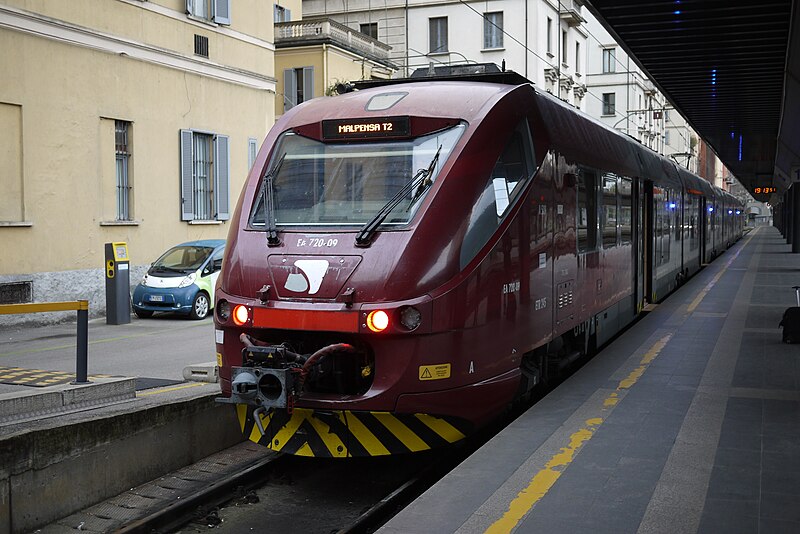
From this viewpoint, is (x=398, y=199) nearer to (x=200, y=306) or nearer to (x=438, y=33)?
(x=200, y=306)

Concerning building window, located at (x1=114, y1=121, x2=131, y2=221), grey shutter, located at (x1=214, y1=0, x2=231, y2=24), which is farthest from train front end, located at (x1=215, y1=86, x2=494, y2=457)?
grey shutter, located at (x1=214, y1=0, x2=231, y2=24)

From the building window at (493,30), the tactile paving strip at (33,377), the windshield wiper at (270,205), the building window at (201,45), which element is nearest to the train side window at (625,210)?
the windshield wiper at (270,205)

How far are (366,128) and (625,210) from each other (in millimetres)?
6377

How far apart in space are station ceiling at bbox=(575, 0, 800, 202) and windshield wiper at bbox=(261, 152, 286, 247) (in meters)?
7.36

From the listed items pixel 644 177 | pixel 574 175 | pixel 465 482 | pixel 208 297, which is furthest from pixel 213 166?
pixel 465 482

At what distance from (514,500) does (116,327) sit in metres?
13.0

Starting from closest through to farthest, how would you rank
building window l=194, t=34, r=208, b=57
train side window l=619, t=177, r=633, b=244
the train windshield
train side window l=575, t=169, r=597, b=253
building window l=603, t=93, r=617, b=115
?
the train windshield, train side window l=575, t=169, r=597, b=253, train side window l=619, t=177, r=633, b=244, building window l=194, t=34, r=208, b=57, building window l=603, t=93, r=617, b=115

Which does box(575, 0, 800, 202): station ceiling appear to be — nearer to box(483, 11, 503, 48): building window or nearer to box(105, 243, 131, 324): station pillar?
box(105, 243, 131, 324): station pillar

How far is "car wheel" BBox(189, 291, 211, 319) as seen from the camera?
59.5ft

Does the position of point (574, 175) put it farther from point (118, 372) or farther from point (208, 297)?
point (208, 297)

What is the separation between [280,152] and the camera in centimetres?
775

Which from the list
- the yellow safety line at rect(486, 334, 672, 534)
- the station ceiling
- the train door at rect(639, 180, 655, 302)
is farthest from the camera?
the train door at rect(639, 180, 655, 302)

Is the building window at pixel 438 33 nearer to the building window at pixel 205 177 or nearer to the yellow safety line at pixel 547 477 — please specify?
the building window at pixel 205 177

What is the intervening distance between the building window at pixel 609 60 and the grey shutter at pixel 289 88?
111 feet
